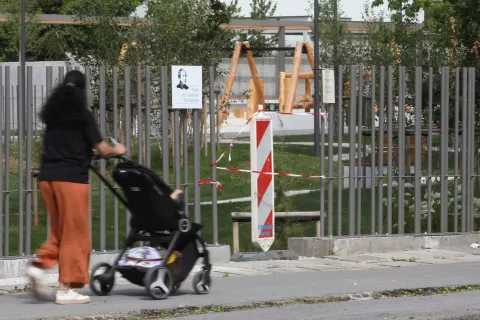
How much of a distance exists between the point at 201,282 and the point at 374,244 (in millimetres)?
4156

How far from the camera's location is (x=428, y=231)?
13930 millimetres

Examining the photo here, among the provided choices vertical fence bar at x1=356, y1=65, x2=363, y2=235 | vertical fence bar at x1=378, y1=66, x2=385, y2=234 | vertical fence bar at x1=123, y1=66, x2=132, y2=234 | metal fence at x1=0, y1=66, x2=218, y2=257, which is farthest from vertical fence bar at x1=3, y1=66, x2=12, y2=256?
vertical fence bar at x1=378, y1=66, x2=385, y2=234

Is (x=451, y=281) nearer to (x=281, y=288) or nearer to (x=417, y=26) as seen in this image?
(x=281, y=288)

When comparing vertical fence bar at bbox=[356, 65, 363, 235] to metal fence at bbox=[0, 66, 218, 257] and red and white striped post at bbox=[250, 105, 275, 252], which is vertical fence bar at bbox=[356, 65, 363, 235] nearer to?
red and white striped post at bbox=[250, 105, 275, 252]

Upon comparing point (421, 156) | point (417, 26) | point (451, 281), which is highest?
point (417, 26)

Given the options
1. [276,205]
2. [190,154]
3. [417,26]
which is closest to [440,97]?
[276,205]

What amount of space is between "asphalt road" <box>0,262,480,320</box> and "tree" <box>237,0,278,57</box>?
5964 cm

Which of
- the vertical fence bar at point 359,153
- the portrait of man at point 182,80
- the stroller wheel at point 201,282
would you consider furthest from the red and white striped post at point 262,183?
the stroller wheel at point 201,282

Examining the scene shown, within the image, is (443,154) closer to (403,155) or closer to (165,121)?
(403,155)

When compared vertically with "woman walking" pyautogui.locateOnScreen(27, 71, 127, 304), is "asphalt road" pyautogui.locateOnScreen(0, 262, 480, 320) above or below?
below

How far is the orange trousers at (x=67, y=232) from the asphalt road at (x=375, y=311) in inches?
39.4

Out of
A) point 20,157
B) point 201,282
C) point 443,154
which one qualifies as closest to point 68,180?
point 201,282

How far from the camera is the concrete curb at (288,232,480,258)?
13062 mm

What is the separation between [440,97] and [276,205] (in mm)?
2340
